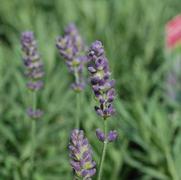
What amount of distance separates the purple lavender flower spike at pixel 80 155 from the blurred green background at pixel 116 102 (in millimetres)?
1086

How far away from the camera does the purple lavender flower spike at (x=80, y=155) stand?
1505 mm

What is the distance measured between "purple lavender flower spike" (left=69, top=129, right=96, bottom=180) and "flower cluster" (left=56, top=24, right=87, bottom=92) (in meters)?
0.68

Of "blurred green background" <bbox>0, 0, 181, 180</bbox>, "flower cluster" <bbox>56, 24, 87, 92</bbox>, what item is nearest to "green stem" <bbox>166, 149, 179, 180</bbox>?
"blurred green background" <bbox>0, 0, 181, 180</bbox>

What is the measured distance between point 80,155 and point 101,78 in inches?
8.3

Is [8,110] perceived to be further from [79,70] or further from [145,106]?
[79,70]

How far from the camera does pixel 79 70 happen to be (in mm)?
2314

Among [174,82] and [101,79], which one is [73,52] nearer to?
[101,79]

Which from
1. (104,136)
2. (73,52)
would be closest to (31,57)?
(73,52)

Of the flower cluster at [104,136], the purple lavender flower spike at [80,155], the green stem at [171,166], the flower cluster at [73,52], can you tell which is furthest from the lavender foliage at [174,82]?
the purple lavender flower spike at [80,155]

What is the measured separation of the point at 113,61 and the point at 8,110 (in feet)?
2.80

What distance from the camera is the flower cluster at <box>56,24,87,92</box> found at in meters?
2.15

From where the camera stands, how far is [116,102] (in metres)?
3.02

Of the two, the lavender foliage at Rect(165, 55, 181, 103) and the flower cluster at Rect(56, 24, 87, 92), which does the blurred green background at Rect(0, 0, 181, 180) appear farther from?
the flower cluster at Rect(56, 24, 87, 92)

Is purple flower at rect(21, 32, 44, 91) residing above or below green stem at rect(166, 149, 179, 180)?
above
